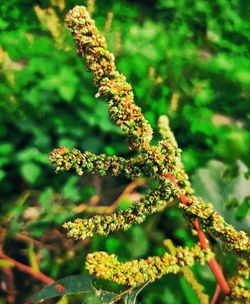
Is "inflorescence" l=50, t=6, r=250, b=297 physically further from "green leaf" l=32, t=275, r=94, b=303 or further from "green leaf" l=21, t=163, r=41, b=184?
"green leaf" l=21, t=163, r=41, b=184

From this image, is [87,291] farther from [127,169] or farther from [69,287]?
[127,169]

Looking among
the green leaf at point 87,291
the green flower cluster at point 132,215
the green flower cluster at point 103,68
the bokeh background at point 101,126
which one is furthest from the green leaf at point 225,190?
the green flower cluster at point 103,68

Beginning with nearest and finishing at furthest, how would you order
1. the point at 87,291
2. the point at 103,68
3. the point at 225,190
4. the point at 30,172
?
the point at 103,68 < the point at 87,291 < the point at 225,190 < the point at 30,172

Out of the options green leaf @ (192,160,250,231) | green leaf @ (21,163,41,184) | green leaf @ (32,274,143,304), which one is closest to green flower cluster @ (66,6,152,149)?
green leaf @ (32,274,143,304)

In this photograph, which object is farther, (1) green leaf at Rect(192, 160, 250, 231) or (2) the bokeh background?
(2) the bokeh background

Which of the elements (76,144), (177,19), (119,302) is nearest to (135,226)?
(76,144)

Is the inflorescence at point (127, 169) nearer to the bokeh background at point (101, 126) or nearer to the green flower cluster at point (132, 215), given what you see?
the green flower cluster at point (132, 215)

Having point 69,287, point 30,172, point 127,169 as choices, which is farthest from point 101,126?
point 127,169
